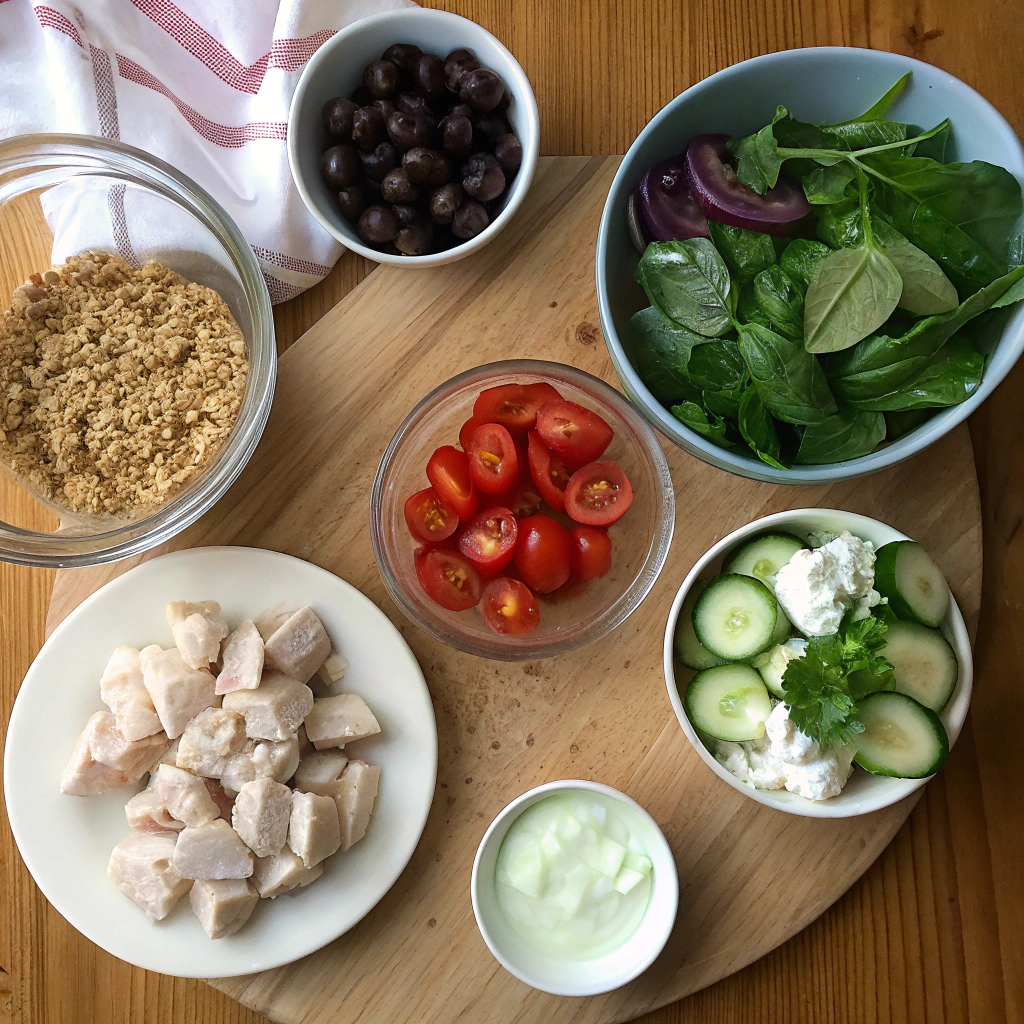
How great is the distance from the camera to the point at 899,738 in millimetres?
1212

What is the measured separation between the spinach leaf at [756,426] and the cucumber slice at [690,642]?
0.74 feet

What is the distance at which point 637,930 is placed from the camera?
1.29m

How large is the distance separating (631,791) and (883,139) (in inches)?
40.4

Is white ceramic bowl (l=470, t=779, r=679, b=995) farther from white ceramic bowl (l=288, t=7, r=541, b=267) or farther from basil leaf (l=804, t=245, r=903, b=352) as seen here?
white ceramic bowl (l=288, t=7, r=541, b=267)

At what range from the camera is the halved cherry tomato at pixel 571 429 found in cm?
130

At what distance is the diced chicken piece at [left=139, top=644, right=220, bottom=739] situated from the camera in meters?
1.32

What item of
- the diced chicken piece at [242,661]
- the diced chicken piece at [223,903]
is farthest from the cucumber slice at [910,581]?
the diced chicken piece at [223,903]

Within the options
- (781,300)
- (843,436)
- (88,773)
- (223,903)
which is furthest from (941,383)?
(88,773)

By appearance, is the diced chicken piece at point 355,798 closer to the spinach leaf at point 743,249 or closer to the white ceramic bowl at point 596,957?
the white ceramic bowl at point 596,957

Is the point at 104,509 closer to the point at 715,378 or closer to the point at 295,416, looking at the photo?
the point at 295,416

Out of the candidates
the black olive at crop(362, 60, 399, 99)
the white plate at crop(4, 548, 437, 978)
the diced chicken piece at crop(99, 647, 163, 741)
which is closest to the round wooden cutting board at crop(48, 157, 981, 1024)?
the white plate at crop(4, 548, 437, 978)

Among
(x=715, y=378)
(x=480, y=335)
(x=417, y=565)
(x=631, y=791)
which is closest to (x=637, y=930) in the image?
(x=631, y=791)

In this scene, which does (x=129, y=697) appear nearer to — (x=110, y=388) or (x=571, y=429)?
(x=110, y=388)

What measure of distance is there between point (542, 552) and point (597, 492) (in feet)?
0.42
